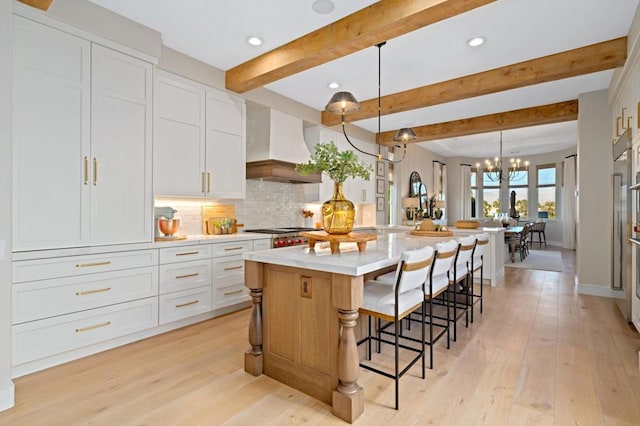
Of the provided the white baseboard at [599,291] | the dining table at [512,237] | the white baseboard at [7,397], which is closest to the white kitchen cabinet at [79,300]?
the white baseboard at [7,397]

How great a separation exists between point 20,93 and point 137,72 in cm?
91

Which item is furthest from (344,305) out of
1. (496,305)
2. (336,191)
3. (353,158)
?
(496,305)

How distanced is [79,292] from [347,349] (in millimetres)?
2168

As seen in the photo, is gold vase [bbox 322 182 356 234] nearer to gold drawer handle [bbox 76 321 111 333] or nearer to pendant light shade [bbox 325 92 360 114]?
pendant light shade [bbox 325 92 360 114]

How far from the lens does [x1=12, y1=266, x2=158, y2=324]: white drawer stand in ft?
7.57

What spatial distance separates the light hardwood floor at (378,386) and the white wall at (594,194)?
1.65 meters

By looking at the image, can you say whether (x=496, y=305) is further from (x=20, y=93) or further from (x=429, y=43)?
(x=20, y=93)

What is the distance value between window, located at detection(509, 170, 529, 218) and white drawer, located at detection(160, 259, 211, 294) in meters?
11.0

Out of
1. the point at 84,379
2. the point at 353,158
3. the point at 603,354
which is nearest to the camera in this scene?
the point at 84,379

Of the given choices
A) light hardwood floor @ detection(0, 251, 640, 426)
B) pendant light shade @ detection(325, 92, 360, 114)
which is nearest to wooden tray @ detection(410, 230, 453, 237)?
light hardwood floor @ detection(0, 251, 640, 426)

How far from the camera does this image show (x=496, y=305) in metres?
4.01

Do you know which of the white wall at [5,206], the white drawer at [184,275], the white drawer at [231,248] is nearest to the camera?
the white wall at [5,206]

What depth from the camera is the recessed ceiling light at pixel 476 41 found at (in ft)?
10.4

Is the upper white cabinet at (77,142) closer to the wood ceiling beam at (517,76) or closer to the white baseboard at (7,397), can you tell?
the white baseboard at (7,397)
